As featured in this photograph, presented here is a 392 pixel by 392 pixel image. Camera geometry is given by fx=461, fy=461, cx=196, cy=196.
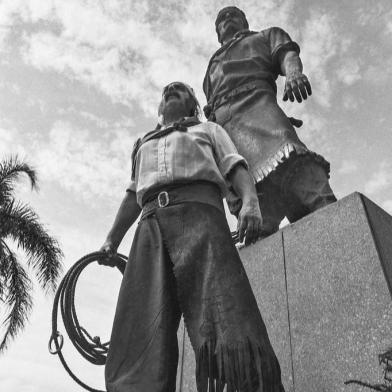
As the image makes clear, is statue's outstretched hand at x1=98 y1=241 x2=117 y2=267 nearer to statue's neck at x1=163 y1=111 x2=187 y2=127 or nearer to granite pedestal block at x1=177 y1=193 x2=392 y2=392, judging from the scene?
statue's neck at x1=163 y1=111 x2=187 y2=127

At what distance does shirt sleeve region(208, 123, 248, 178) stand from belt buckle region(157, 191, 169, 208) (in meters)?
0.33

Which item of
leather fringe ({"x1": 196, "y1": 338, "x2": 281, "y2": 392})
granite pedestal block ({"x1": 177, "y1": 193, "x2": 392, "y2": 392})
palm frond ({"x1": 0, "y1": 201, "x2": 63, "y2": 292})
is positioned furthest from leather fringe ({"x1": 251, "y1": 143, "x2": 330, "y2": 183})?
palm frond ({"x1": 0, "y1": 201, "x2": 63, "y2": 292})

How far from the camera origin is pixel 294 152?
3.40m

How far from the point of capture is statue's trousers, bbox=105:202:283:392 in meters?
1.61

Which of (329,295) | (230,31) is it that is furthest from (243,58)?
(329,295)

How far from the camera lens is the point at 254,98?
159 inches

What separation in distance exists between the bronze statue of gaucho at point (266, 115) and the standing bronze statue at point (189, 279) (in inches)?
48.9

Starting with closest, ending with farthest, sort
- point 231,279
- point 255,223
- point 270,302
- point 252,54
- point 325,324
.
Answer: point 231,279
point 255,223
point 325,324
point 270,302
point 252,54

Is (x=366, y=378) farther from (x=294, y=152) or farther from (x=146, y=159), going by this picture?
(x=294, y=152)

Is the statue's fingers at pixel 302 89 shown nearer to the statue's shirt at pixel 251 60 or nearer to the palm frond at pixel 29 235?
the statue's shirt at pixel 251 60

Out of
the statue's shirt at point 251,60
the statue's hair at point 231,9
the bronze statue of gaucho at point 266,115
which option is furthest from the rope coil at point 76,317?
the statue's hair at point 231,9

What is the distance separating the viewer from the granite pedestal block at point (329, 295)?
7.24ft

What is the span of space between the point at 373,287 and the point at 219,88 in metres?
2.63

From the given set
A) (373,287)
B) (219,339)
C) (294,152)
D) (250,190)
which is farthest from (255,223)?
(294,152)
